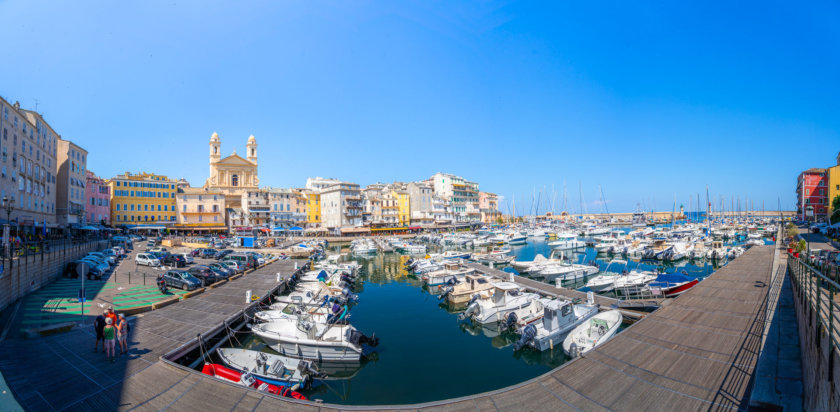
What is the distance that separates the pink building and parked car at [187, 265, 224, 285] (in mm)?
57643

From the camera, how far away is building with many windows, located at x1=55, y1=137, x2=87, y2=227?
4953 centimetres

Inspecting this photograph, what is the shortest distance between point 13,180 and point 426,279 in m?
39.4

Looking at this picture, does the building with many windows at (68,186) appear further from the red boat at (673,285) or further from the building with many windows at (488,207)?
the building with many windows at (488,207)

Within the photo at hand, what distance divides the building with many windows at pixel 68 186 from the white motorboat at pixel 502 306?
5914 cm

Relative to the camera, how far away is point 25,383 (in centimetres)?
962

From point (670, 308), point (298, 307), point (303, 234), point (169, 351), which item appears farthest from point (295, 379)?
point (303, 234)

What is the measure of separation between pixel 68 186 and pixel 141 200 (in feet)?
90.1

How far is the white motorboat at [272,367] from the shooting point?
12.1m

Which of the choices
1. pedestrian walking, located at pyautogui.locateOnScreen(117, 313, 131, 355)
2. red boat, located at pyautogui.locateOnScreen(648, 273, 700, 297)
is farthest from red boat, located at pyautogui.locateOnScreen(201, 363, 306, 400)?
red boat, located at pyautogui.locateOnScreen(648, 273, 700, 297)

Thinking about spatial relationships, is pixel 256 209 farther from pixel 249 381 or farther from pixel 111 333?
pixel 249 381

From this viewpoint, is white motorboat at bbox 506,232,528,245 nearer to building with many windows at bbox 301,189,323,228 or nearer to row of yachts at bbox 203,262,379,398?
building with many windows at bbox 301,189,323,228

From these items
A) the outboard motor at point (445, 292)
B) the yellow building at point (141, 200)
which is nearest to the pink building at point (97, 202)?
the yellow building at point (141, 200)

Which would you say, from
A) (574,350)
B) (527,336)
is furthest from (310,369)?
(574,350)

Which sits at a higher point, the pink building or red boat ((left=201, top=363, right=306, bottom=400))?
the pink building
